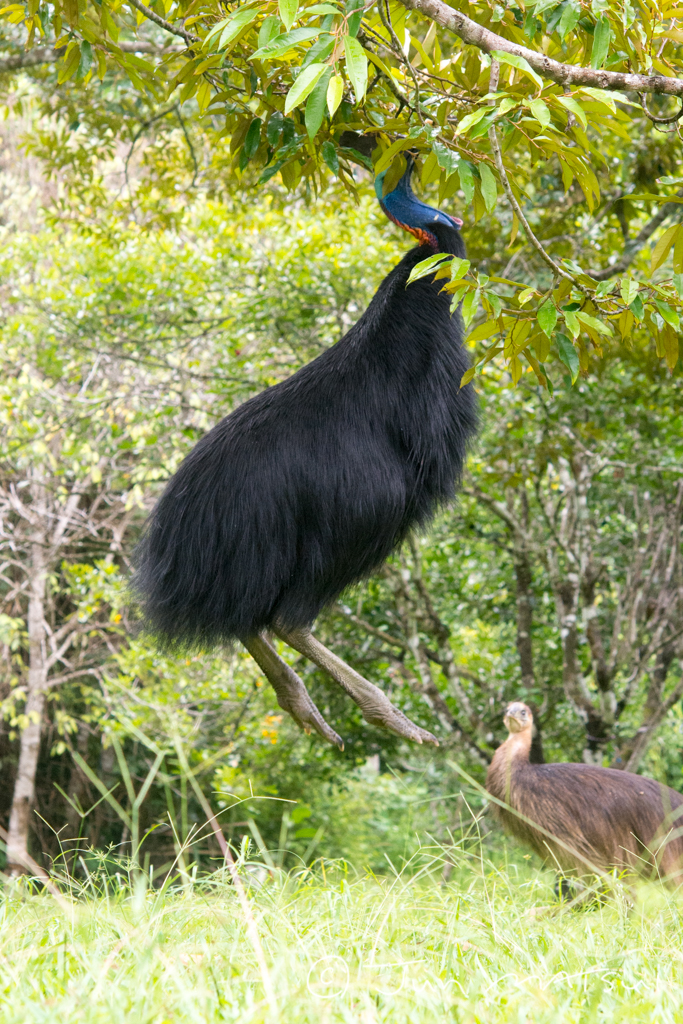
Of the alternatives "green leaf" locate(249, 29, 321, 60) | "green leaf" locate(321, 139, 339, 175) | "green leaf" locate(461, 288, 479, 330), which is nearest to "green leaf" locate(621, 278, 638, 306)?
"green leaf" locate(461, 288, 479, 330)

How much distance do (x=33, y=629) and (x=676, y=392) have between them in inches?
212

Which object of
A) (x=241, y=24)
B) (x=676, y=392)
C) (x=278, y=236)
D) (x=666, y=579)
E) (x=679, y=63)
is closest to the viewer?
(x=241, y=24)

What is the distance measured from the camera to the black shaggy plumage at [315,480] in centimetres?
192

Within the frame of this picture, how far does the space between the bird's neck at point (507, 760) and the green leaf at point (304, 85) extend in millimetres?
2645

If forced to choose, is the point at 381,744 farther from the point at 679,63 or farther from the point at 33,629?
the point at 679,63

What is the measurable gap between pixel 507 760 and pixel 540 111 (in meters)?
2.58

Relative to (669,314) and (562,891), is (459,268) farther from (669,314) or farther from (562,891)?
(562,891)

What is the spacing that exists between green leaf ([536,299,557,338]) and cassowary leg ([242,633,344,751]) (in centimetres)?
94

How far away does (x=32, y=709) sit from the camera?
713 centimetres

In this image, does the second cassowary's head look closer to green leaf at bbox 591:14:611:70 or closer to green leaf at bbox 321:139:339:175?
green leaf at bbox 321:139:339:175

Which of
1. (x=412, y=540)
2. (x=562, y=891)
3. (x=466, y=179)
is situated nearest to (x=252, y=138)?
(x=466, y=179)

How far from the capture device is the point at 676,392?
4.57 metres

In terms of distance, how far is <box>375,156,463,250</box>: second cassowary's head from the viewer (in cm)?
214

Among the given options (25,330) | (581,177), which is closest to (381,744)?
(25,330)
